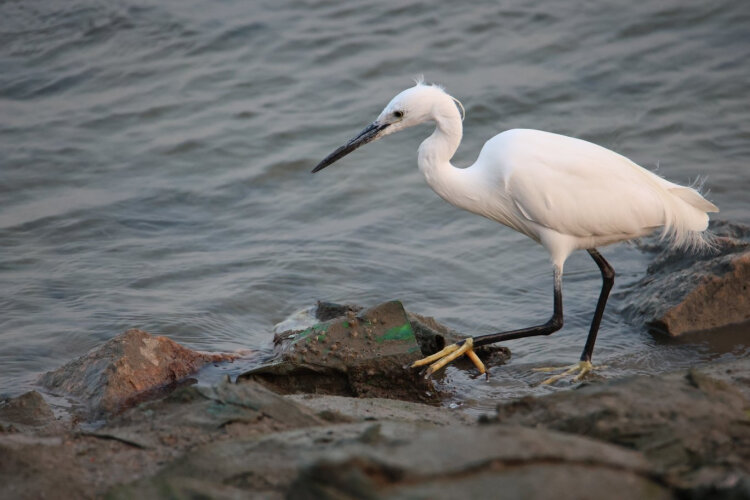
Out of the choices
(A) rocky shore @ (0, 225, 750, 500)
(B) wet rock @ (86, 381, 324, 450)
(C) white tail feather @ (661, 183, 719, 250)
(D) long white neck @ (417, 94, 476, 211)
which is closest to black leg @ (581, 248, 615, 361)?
(C) white tail feather @ (661, 183, 719, 250)

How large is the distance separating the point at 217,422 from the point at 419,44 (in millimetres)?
7827

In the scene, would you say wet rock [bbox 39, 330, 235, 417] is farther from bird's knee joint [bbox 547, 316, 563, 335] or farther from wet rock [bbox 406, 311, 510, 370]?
bird's knee joint [bbox 547, 316, 563, 335]

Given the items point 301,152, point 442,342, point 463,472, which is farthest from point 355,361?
point 301,152

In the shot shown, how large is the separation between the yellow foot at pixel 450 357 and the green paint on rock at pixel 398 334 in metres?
0.14

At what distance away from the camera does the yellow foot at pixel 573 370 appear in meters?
4.58

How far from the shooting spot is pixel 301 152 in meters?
8.23

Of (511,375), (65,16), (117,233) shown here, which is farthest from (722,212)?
(65,16)

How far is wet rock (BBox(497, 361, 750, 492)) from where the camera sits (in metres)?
2.44

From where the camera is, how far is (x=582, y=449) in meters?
2.11

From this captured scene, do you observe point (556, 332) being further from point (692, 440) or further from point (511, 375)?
point (692, 440)

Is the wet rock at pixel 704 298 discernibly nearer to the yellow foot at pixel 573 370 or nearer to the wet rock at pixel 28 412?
the yellow foot at pixel 573 370

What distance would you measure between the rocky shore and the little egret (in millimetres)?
857

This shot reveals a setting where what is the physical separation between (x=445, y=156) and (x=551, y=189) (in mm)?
679

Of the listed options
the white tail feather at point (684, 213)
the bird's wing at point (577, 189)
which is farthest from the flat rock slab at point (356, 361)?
the white tail feather at point (684, 213)
